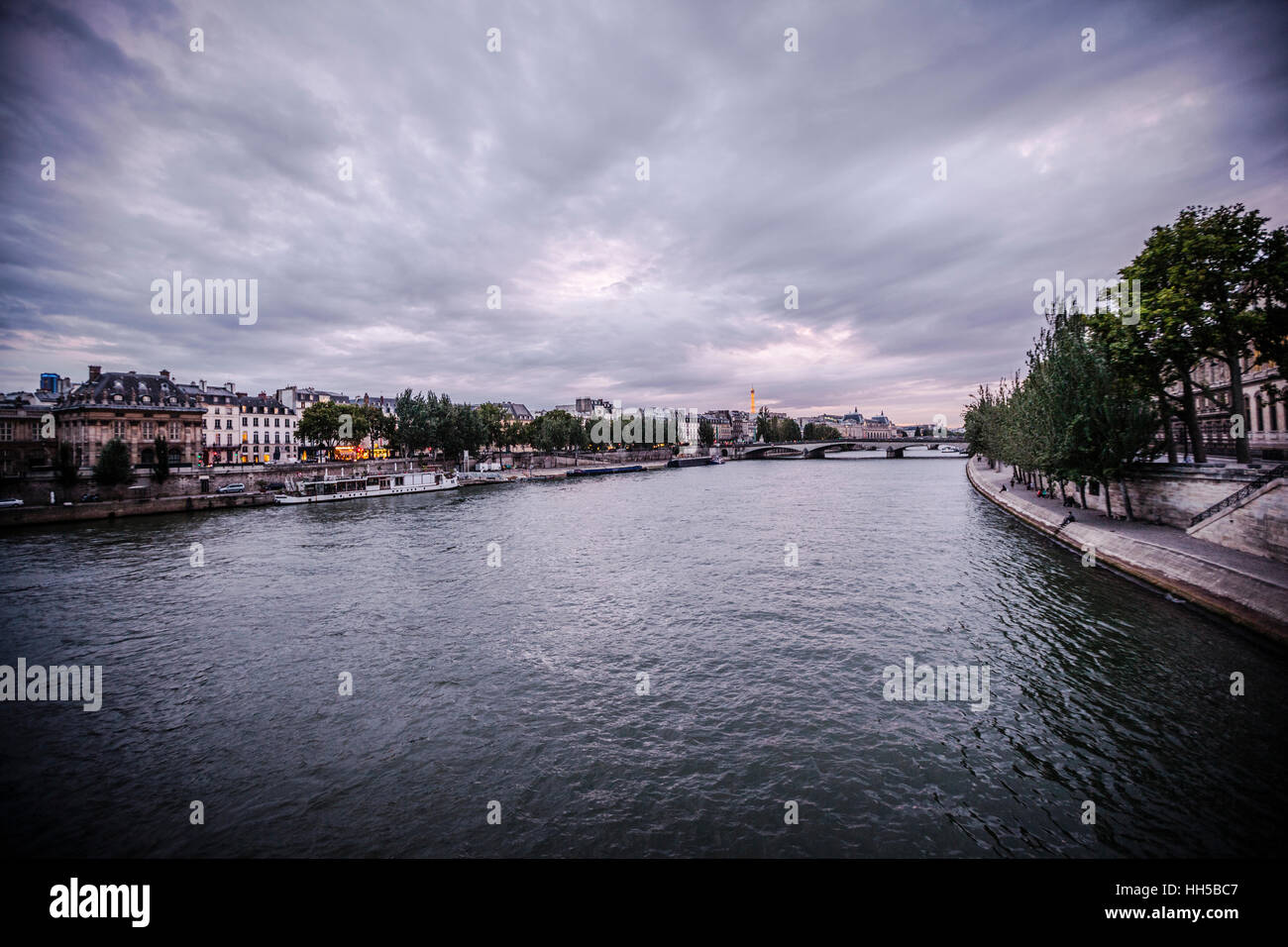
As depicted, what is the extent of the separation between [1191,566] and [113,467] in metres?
77.5

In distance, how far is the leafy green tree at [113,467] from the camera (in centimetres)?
5050

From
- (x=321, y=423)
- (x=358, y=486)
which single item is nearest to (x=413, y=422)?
(x=321, y=423)

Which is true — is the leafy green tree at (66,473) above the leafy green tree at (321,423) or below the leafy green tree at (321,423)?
below

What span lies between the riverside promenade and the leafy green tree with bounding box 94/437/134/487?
7660cm

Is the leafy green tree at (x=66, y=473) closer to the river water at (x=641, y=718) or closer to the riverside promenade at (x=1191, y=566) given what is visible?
the river water at (x=641, y=718)

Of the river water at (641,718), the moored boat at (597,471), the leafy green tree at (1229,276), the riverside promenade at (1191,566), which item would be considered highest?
the leafy green tree at (1229,276)

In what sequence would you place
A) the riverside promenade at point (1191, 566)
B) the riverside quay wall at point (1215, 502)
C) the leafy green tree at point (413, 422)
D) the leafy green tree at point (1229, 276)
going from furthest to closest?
1. the leafy green tree at point (413, 422)
2. the leafy green tree at point (1229, 276)
3. the riverside quay wall at point (1215, 502)
4. the riverside promenade at point (1191, 566)

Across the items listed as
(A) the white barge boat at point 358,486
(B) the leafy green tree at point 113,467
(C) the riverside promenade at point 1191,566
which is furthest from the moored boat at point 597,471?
(C) the riverside promenade at point 1191,566

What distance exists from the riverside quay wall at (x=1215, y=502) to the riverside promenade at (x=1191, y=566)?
0.48 meters

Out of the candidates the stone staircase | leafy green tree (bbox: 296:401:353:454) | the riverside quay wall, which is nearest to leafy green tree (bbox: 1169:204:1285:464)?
the riverside quay wall

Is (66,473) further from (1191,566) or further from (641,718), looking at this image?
(1191,566)

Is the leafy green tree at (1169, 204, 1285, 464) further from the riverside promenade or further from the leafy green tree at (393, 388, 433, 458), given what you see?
the leafy green tree at (393, 388, 433, 458)

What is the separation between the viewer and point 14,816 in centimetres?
884
